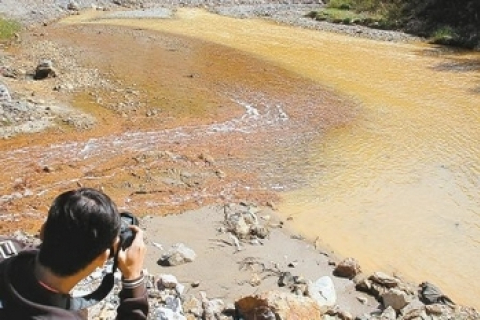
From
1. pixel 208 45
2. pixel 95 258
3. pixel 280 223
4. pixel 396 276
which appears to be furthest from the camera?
pixel 208 45

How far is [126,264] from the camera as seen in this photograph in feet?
7.88

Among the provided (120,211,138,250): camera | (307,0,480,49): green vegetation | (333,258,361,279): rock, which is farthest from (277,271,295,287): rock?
(307,0,480,49): green vegetation

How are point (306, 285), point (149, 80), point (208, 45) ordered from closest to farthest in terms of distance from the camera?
1. point (306, 285)
2. point (149, 80)
3. point (208, 45)

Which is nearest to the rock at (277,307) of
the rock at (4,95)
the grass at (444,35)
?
the rock at (4,95)

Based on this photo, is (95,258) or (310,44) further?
(310,44)

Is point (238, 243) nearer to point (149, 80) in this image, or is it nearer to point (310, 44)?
point (149, 80)

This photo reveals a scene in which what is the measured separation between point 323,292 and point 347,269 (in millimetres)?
825

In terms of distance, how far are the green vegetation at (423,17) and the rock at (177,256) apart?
17580 mm

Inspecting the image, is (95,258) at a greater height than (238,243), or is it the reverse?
(95,258)

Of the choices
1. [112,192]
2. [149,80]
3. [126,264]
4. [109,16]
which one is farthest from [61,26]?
[126,264]

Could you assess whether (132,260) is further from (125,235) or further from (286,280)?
(286,280)

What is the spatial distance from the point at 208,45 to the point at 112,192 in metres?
10.9

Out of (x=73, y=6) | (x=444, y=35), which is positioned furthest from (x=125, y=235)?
(x=73, y=6)

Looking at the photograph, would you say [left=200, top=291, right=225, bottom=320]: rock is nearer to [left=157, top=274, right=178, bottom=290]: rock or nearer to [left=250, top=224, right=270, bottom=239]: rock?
[left=157, top=274, right=178, bottom=290]: rock
